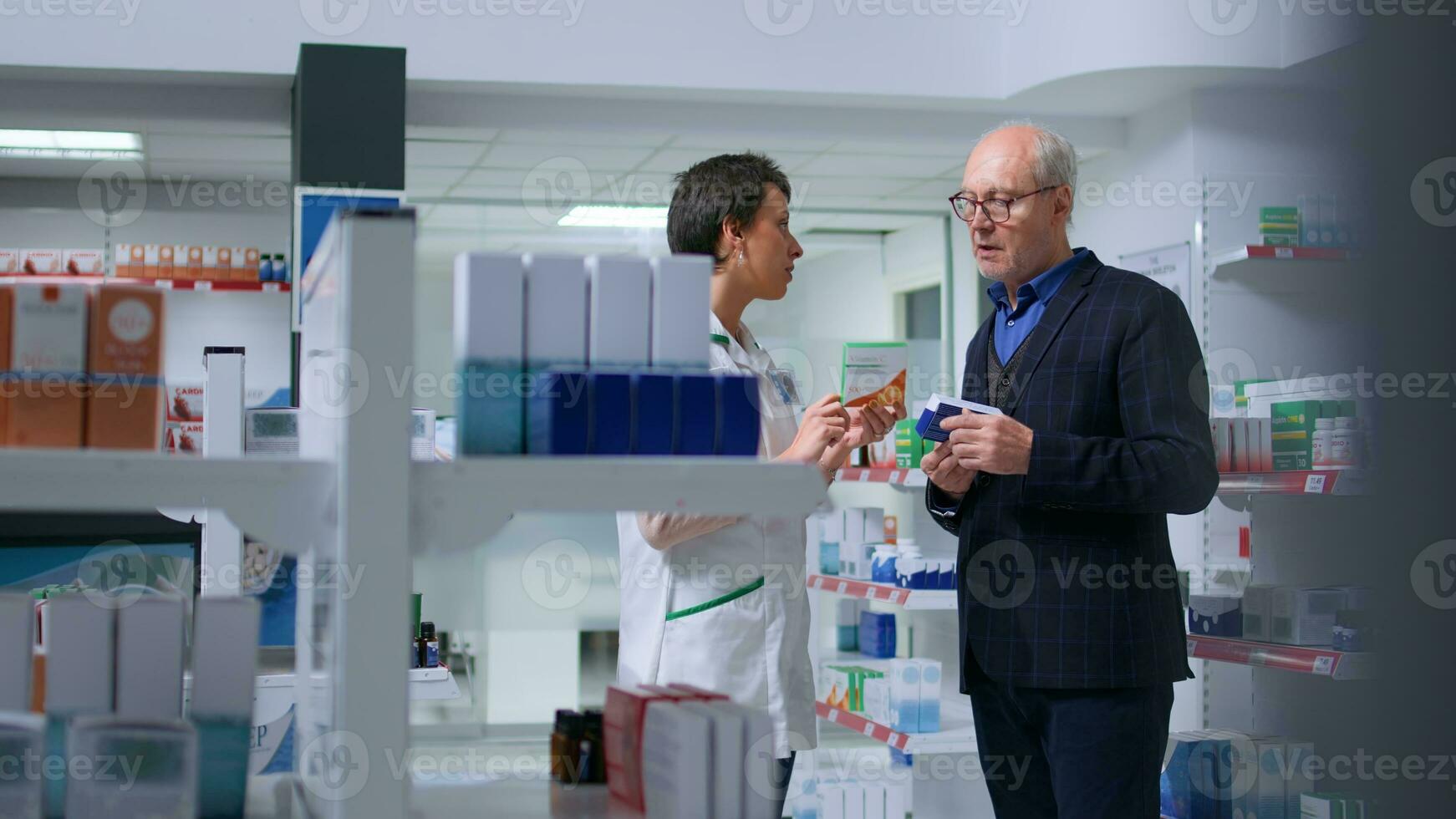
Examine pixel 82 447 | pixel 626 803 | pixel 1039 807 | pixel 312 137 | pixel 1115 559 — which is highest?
pixel 312 137

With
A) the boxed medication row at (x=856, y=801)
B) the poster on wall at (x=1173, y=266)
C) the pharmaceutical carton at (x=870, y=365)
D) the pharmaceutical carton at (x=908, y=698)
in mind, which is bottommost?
the boxed medication row at (x=856, y=801)

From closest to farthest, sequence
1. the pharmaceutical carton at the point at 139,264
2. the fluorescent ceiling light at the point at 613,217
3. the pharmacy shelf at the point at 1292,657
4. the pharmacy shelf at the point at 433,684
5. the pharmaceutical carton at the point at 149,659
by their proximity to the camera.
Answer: the pharmaceutical carton at the point at 149,659 < the pharmacy shelf at the point at 433,684 < the pharmacy shelf at the point at 1292,657 < the pharmaceutical carton at the point at 139,264 < the fluorescent ceiling light at the point at 613,217

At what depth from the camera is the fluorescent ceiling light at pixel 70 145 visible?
18.8ft

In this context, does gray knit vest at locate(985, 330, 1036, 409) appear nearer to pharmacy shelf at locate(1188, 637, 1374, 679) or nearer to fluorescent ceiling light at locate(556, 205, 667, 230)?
pharmacy shelf at locate(1188, 637, 1374, 679)

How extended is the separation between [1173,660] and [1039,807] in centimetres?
37

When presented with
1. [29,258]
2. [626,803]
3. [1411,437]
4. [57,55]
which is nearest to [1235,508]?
[1411,437]

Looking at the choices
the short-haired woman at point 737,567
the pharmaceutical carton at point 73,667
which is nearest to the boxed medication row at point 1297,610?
the short-haired woman at point 737,567

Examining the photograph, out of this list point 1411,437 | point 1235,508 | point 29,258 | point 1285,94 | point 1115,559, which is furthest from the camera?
point 29,258

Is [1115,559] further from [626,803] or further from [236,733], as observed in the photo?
[236,733]

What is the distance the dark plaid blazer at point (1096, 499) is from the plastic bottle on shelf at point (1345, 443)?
4.99ft

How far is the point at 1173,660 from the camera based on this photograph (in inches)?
89.2

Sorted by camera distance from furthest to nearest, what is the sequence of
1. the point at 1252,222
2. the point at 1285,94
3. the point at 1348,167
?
the point at 1285,94, the point at 1252,222, the point at 1348,167

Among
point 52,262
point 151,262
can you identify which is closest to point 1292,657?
point 151,262

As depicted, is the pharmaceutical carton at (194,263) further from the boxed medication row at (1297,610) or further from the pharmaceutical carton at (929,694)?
the boxed medication row at (1297,610)
